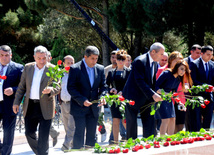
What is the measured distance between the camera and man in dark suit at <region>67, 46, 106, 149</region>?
6.80 m

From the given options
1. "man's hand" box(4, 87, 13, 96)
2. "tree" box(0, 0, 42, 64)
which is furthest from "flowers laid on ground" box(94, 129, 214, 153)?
"tree" box(0, 0, 42, 64)

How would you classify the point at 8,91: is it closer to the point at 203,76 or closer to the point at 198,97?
the point at 198,97

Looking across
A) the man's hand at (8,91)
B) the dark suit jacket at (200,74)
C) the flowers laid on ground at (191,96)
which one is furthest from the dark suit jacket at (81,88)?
the dark suit jacket at (200,74)

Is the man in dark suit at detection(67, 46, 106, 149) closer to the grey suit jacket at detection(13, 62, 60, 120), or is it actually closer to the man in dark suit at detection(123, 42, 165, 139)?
the grey suit jacket at detection(13, 62, 60, 120)

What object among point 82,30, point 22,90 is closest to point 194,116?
point 22,90

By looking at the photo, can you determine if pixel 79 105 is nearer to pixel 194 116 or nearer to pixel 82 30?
pixel 194 116

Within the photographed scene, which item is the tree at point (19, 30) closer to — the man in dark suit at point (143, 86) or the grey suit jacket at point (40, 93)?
the grey suit jacket at point (40, 93)

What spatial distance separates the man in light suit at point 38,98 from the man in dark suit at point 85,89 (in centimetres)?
33

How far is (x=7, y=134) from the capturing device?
7.39 m

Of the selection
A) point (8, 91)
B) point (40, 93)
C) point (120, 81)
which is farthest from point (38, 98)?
point (120, 81)

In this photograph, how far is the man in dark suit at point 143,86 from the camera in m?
6.73

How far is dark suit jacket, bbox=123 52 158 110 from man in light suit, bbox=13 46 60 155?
122 cm

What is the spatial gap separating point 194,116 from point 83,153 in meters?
4.97

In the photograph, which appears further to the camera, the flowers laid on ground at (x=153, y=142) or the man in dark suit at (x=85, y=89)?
the man in dark suit at (x=85, y=89)
